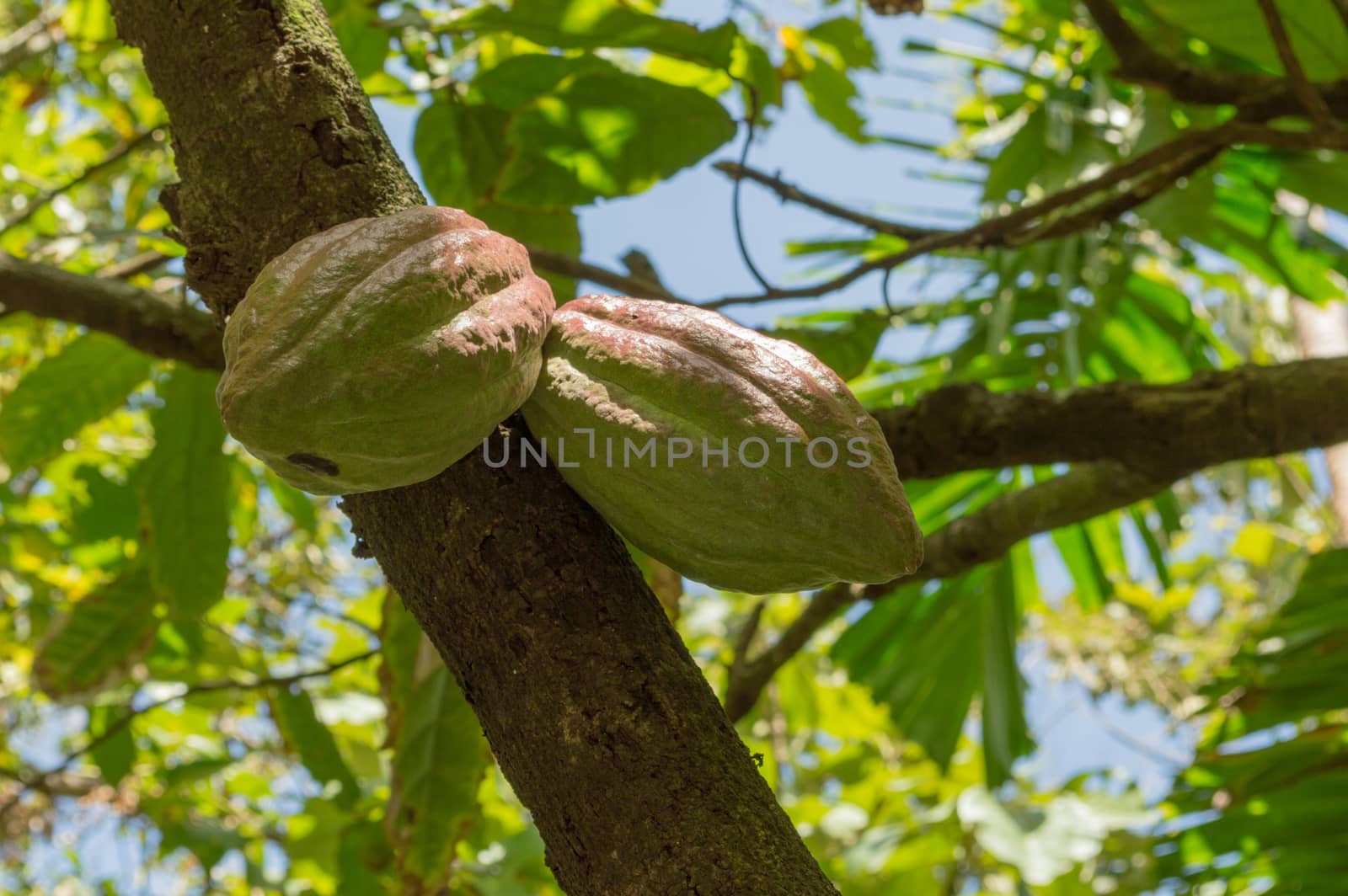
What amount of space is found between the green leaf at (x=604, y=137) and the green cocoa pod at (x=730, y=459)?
3.06 ft

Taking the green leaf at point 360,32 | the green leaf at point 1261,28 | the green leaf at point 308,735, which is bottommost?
the green leaf at point 308,735

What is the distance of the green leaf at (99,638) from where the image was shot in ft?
7.54

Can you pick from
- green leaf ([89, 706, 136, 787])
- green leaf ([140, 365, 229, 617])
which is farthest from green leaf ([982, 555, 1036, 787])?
green leaf ([89, 706, 136, 787])

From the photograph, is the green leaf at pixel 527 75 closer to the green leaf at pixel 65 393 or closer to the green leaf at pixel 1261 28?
the green leaf at pixel 65 393

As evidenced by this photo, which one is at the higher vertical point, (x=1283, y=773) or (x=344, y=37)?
(x=344, y=37)

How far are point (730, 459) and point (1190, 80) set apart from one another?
1.58 metres

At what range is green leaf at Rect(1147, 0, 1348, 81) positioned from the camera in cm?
206

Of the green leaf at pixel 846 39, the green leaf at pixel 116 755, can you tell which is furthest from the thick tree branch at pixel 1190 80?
the green leaf at pixel 116 755

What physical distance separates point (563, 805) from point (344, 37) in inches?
62.2

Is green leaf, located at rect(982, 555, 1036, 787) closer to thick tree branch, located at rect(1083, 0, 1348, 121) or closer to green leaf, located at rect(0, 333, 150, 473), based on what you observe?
thick tree branch, located at rect(1083, 0, 1348, 121)

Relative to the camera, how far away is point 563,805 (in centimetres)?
88

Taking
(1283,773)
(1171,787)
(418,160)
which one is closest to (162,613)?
(418,160)

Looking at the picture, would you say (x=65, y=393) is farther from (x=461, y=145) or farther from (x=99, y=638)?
(x=461, y=145)

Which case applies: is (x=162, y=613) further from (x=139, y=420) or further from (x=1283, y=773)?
(x=1283, y=773)
